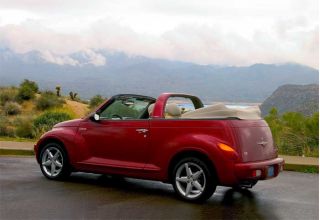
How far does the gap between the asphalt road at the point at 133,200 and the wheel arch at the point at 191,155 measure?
0.42 metres

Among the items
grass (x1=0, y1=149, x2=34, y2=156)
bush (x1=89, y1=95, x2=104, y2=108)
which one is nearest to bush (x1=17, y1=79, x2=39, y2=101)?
bush (x1=89, y1=95, x2=104, y2=108)

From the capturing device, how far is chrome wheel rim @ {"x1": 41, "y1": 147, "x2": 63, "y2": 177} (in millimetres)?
9721

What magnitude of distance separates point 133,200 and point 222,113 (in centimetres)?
181

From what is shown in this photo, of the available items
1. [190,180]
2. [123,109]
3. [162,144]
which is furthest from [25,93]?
[190,180]

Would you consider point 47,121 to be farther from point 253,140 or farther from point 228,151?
point 228,151

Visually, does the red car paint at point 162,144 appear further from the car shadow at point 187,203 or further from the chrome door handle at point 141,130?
the car shadow at point 187,203

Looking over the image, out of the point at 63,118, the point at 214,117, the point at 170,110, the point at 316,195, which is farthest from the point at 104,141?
the point at 63,118

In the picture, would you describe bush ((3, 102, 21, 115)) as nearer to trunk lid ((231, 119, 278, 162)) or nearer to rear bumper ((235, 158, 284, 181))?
trunk lid ((231, 119, 278, 162))

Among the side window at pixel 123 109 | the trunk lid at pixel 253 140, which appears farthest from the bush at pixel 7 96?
the trunk lid at pixel 253 140

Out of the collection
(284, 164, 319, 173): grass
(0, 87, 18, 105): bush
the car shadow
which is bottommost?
(284, 164, 319, 173): grass

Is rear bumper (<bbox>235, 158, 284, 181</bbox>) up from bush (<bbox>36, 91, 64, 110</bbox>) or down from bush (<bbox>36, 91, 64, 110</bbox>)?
down

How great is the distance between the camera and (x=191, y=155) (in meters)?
8.19

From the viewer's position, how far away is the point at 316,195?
9.12 meters

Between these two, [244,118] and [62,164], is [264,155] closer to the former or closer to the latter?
[244,118]
